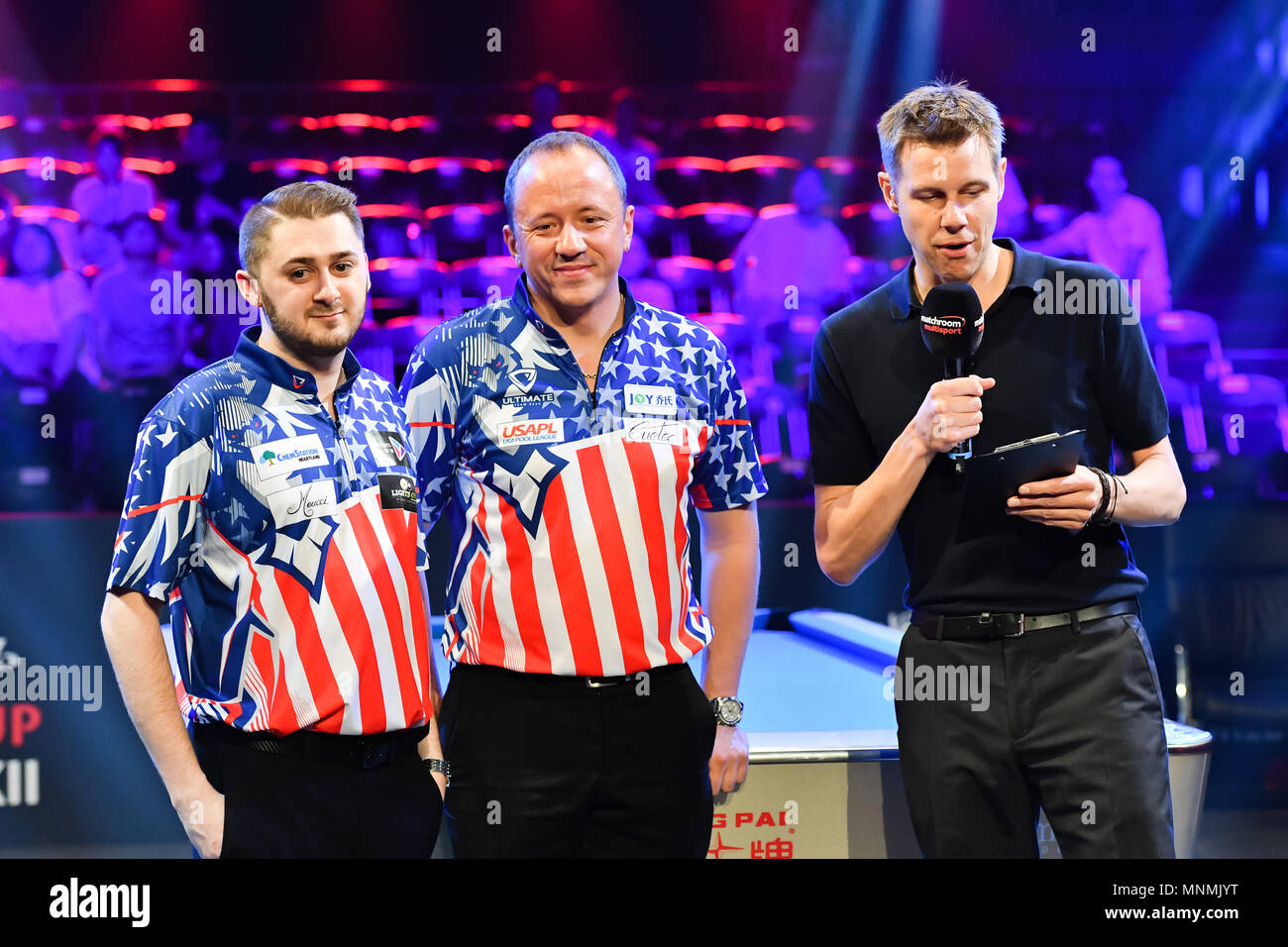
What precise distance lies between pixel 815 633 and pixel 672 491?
2247 millimetres

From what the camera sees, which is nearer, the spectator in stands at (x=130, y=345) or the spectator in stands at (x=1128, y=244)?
the spectator in stands at (x=130, y=345)

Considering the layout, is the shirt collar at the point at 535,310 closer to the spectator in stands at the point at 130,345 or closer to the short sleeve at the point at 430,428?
the short sleeve at the point at 430,428

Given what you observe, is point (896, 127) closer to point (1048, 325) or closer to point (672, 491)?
point (1048, 325)

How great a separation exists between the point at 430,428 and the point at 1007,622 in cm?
107

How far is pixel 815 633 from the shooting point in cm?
408

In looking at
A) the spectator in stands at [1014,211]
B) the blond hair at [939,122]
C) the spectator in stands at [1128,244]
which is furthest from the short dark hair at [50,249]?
the spectator in stands at [1128,244]

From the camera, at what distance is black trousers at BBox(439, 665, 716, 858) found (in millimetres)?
1887

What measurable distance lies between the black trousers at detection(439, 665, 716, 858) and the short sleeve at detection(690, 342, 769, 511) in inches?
14.4

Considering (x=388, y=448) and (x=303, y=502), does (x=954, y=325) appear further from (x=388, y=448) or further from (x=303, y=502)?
(x=303, y=502)

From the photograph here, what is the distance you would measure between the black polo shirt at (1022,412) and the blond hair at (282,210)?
3.13ft

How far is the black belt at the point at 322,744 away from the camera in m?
1.81

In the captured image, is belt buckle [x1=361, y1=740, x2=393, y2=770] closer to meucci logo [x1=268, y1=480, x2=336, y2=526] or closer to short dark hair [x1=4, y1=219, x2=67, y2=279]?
meucci logo [x1=268, y1=480, x2=336, y2=526]

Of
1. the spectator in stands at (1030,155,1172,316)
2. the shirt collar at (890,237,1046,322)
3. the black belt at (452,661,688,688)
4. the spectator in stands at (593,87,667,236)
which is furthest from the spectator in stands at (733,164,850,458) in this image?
the black belt at (452,661,688,688)
